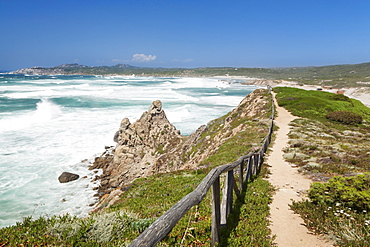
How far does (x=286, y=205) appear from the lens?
8422mm

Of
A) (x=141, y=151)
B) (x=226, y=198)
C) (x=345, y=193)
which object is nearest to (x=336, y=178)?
(x=345, y=193)

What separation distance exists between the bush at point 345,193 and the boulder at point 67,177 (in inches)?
862

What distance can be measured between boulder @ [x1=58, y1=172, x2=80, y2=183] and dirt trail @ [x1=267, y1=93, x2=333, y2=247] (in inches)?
748

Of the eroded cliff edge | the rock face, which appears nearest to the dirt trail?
the eroded cliff edge

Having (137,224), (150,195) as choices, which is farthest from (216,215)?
(150,195)

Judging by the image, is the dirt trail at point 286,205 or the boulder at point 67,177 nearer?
the dirt trail at point 286,205

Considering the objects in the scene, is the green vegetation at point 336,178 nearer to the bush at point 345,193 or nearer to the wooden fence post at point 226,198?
the bush at point 345,193

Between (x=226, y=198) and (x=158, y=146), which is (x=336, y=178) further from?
(x=158, y=146)

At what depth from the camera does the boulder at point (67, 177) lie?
22.3m

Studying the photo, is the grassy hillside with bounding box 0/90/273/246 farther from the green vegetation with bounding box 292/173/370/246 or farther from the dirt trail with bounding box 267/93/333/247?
the green vegetation with bounding box 292/173/370/246

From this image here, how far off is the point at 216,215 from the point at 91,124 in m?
40.9

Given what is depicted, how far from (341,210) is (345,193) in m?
0.94

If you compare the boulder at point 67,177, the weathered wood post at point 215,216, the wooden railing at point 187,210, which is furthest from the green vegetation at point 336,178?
the boulder at point 67,177

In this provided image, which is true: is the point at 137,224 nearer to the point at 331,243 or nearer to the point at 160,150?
the point at 331,243
